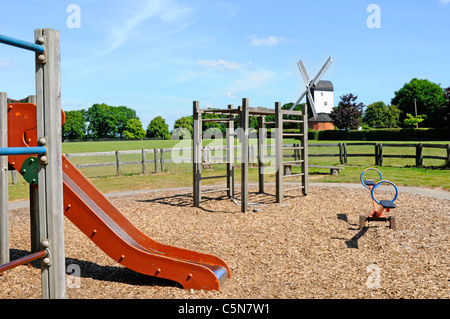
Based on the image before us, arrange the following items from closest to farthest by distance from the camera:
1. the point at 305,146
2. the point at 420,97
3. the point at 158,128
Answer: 1. the point at 305,146
2. the point at 420,97
3. the point at 158,128

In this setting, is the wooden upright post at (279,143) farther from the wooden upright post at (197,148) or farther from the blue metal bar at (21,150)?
the blue metal bar at (21,150)

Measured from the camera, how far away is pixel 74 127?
3846 inches

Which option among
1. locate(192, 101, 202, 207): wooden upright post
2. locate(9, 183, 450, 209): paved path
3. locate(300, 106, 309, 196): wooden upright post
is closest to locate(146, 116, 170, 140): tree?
locate(9, 183, 450, 209): paved path

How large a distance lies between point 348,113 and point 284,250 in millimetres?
66180

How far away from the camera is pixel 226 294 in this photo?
406 centimetres

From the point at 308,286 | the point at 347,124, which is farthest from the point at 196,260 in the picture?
the point at 347,124

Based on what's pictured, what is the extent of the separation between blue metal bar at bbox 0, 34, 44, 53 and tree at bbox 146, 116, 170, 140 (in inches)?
4339

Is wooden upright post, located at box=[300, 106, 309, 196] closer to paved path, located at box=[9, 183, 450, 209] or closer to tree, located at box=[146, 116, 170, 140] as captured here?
paved path, located at box=[9, 183, 450, 209]

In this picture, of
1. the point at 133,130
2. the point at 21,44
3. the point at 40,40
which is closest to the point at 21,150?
the point at 21,44

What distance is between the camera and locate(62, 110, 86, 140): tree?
9616 centimetres

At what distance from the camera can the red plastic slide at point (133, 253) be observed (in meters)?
4.16

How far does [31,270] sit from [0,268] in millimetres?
2521

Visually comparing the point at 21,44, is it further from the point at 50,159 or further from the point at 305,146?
the point at 305,146

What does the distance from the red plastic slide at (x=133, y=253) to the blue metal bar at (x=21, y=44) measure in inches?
69.3
